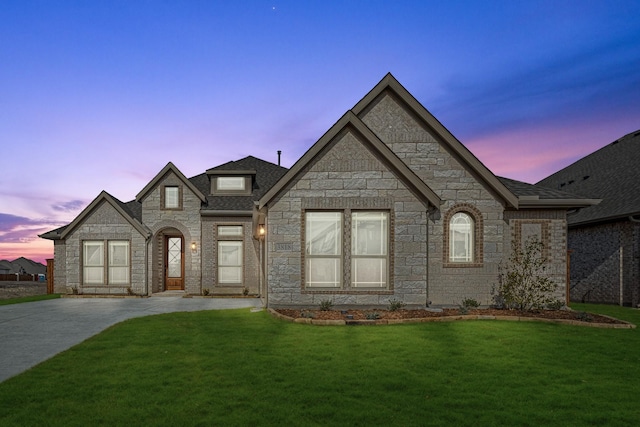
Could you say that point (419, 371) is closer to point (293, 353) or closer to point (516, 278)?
point (293, 353)

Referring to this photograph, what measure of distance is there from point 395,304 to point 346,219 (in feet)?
10.5

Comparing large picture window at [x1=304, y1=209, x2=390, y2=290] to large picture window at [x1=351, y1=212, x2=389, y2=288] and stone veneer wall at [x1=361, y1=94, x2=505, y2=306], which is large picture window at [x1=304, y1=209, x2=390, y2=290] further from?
stone veneer wall at [x1=361, y1=94, x2=505, y2=306]

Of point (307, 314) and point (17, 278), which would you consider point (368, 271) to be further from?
point (17, 278)

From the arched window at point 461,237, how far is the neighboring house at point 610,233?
7.96 metres

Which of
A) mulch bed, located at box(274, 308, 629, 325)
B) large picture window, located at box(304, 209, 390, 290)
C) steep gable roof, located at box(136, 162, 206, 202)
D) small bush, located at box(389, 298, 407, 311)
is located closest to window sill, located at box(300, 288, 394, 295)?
large picture window, located at box(304, 209, 390, 290)

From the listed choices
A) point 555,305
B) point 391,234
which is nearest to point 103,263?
point 391,234

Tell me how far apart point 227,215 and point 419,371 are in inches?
536

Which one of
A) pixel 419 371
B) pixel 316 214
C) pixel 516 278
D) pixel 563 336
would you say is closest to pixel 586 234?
pixel 516 278

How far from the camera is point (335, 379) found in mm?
5750

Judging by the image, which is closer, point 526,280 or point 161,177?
point 526,280

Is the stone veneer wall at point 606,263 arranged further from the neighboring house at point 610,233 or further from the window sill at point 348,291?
the window sill at point 348,291

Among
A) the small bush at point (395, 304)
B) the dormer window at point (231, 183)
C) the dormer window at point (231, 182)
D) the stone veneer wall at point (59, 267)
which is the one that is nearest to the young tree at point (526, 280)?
the small bush at point (395, 304)

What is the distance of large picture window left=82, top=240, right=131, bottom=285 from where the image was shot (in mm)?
17531

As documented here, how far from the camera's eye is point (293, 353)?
23.5ft
